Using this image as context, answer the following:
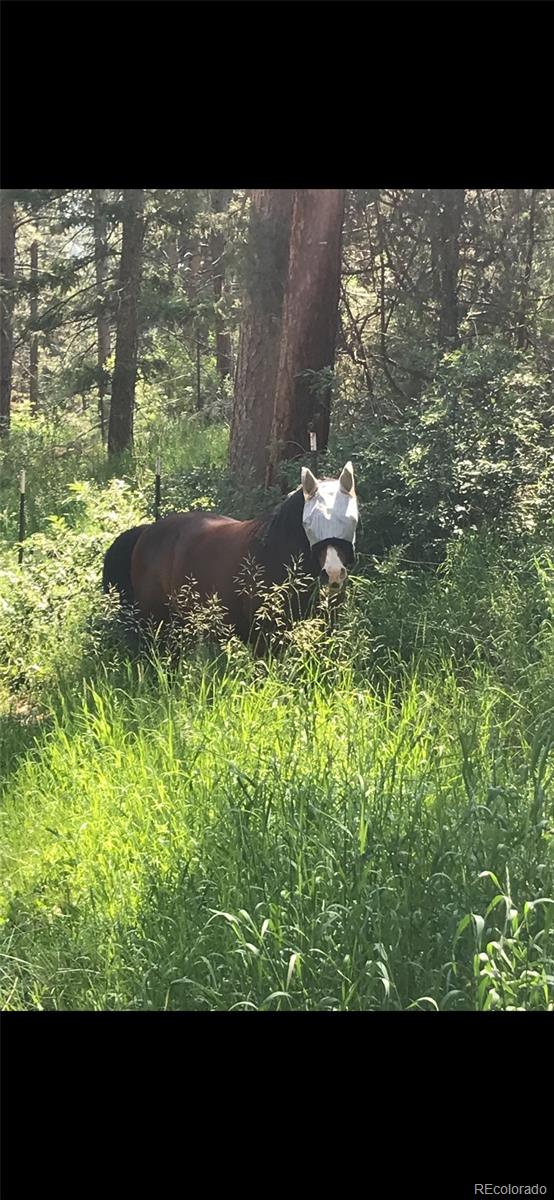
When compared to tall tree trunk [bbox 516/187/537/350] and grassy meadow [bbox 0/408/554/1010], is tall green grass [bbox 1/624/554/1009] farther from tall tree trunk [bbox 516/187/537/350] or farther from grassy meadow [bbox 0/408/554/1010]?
tall tree trunk [bbox 516/187/537/350]

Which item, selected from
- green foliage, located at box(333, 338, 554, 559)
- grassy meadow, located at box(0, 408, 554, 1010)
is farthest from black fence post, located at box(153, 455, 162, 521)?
grassy meadow, located at box(0, 408, 554, 1010)

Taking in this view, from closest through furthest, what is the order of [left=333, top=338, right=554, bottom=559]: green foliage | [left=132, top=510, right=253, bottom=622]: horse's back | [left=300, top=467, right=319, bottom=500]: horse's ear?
[left=300, top=467, right=319, bottom=500]: horse's ear → [left=132, top=510, right=253, bottom=622]: horse's back → [left=333, top=338, right=554, bottom=559]: green foliage

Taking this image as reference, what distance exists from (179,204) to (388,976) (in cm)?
1824

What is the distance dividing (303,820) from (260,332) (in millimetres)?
8788

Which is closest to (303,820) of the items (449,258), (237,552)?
(237,552)

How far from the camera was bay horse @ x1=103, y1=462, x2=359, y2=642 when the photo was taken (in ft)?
23.0

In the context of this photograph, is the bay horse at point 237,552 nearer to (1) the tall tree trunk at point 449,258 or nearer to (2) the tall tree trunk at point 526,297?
(1) the tall tree trunk at point 449,258

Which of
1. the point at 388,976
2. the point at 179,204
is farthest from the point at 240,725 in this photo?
the point at 179,204

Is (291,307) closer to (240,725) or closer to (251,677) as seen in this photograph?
(251,677)

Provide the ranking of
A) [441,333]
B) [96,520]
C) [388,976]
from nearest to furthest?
1. [388,976]
2. [96,520]
3. [441,333]

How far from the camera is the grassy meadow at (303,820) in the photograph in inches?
147

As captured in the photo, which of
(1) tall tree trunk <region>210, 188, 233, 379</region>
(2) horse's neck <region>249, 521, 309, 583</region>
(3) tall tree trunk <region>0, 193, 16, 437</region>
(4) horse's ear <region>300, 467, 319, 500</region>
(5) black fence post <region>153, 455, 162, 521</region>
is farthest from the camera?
(3) tall tree trunk <region>0, 193, 16, 437</region>

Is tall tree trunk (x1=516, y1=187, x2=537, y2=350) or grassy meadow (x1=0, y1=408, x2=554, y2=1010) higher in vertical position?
tall tree trunk (x1=516, y1=187, x2=537, y2=350)

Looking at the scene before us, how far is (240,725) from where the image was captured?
5.61 m
